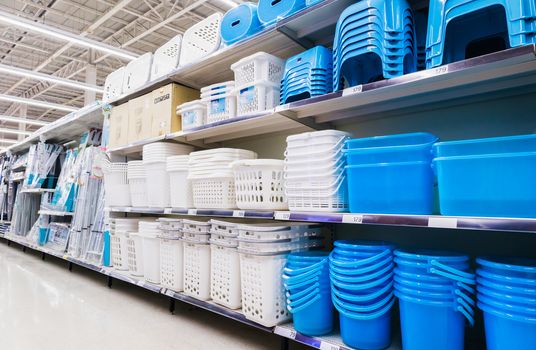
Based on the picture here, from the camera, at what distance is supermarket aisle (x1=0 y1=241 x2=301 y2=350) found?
2.20m

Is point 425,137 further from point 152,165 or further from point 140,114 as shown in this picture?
point 140,114

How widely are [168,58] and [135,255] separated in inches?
79.3

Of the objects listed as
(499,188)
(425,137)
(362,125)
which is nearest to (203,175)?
(362,125)

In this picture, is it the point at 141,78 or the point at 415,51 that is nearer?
the point at 415,51

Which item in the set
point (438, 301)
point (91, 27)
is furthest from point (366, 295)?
point (91, 27)

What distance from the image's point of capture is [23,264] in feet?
17.1

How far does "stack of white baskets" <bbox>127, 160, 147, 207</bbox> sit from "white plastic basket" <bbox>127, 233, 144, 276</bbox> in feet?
1.09

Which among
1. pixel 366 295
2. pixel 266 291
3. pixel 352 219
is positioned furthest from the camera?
pixel 266 291

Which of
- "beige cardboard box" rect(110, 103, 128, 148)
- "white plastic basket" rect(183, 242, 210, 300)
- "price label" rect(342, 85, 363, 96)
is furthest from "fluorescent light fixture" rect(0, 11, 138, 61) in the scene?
"price label" rect(342, 85, 363, 96)

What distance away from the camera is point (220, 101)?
2680 millimetres

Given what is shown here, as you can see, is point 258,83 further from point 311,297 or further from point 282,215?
point 311,297

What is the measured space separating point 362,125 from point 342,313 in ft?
4.72

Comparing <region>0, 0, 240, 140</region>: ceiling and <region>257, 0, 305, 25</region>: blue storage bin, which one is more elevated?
<region>0, 0, 240, 140</region>: ceiling

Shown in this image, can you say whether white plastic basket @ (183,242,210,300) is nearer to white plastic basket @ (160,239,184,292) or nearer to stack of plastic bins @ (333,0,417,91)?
white plastic basket @ (160,239,184,292)
